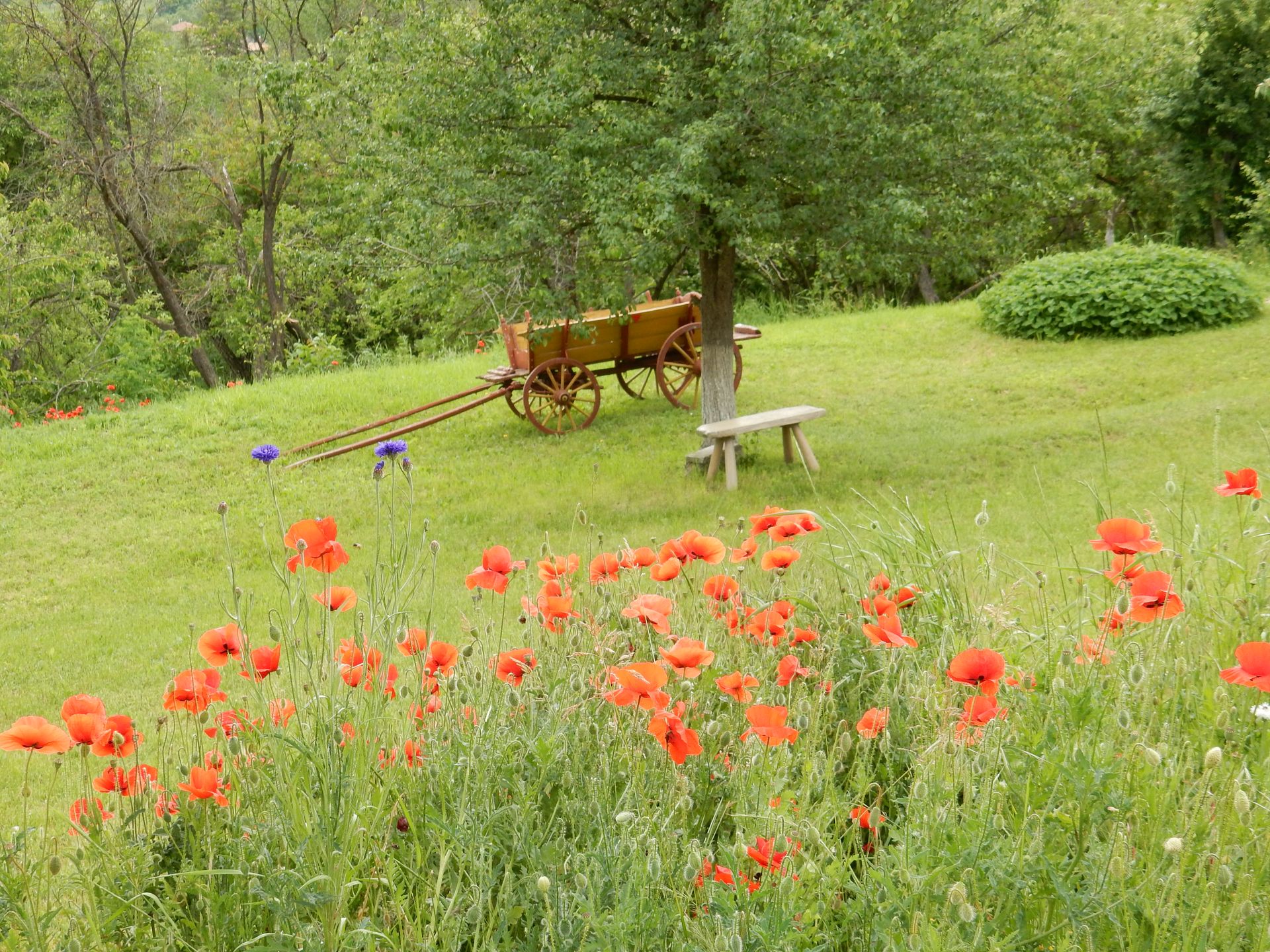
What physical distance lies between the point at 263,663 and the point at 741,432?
6137mm

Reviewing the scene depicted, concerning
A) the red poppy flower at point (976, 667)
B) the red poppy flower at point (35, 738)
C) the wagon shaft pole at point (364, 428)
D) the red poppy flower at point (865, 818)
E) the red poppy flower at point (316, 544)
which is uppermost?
the red poppy flower at point (316, 544)

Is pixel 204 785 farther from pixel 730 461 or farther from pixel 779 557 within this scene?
pixel 730 461

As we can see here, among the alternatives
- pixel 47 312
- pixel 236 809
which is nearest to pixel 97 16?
pixel 47 312

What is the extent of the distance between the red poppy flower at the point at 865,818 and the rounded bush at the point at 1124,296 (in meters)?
11.1

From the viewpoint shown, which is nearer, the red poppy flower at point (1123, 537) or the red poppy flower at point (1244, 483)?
the red poppy flower at point (1123, 537)

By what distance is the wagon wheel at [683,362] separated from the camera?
427 inches

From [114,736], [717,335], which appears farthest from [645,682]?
[717,335]

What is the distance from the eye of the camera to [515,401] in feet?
37.9

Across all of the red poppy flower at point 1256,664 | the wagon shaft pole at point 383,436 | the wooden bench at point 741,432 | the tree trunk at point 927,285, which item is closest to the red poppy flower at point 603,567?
the red poppy flower at point 1256,664

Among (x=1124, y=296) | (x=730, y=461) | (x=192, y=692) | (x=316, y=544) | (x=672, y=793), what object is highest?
(x=316, y=544)

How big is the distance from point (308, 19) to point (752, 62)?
21735mm

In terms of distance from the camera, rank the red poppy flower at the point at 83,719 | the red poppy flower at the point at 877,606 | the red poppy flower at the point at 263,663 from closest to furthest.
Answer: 1. the red poppy flower at the point at 83,719
2. the red poppy flower at the point at 263,663
3. the red poppy flower at the point at 877,606

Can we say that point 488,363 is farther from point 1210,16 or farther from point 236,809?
point 236,809

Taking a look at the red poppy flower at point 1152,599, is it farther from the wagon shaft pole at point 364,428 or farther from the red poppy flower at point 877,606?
the wagon shaft pole at point 364,428
